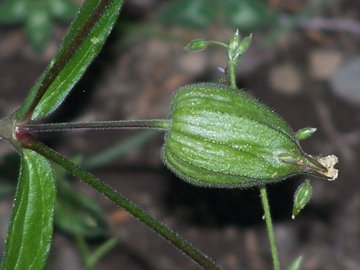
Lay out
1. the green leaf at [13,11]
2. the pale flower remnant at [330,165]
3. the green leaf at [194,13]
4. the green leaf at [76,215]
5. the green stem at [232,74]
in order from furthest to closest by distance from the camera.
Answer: the green leaf at [194,13], the green leaf at [13,11], the green leaf at [76,215], the green stem at [232,74], the pale flower remnant at [330,165]

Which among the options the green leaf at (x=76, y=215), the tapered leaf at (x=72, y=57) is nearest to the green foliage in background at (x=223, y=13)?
the green leaf at (x=76, y=215)

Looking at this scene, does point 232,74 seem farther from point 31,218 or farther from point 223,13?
point 223,13

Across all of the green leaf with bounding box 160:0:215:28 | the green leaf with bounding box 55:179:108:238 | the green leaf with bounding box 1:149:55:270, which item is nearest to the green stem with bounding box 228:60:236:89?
the green leaf with bounding box 1:149:55:270

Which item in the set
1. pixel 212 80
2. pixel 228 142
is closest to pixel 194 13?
pixel 212 80

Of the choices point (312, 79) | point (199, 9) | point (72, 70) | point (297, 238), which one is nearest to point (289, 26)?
point (312, 79)

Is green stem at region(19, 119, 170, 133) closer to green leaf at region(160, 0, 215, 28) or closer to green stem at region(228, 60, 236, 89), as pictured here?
green stem at region(228, 60, 236, 89)

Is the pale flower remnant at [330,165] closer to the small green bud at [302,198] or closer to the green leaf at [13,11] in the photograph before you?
the small green bud at [302,198]
